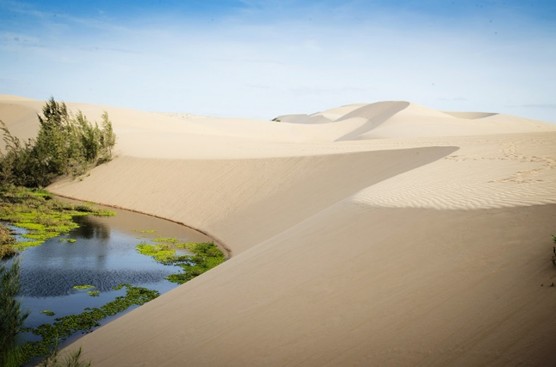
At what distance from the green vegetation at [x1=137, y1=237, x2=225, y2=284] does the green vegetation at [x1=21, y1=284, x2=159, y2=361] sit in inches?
54.7

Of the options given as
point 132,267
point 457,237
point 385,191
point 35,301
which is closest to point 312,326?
point 457,237

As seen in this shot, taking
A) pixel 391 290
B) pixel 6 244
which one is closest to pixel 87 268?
pixel 6 244

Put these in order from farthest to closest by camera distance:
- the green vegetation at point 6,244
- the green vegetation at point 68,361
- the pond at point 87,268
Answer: the green vegetation at point 6,244 < the pond at point 87,268 < the green vegetation at point 68,361

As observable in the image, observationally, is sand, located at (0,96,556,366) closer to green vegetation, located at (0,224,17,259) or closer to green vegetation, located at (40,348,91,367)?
green vegetation, located at (40,348,91,367)

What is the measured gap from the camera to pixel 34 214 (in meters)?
18.1

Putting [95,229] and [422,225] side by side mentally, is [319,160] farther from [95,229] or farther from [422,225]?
[422,225]

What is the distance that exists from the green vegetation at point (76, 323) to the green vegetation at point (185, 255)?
139 cm

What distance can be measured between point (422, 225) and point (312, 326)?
3081mm

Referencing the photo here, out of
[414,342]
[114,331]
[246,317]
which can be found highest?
[414,342]

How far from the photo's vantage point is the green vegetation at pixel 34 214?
1395 centimetres

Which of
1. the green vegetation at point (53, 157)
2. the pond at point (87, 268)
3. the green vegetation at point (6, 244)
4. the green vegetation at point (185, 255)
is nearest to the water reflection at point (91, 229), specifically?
the pond at point (87, 268)

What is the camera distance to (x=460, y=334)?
419 centimetres

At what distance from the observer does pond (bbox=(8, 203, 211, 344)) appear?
9352 mm

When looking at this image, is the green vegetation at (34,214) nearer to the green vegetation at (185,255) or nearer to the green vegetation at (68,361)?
the green vegetation at (185,255)
